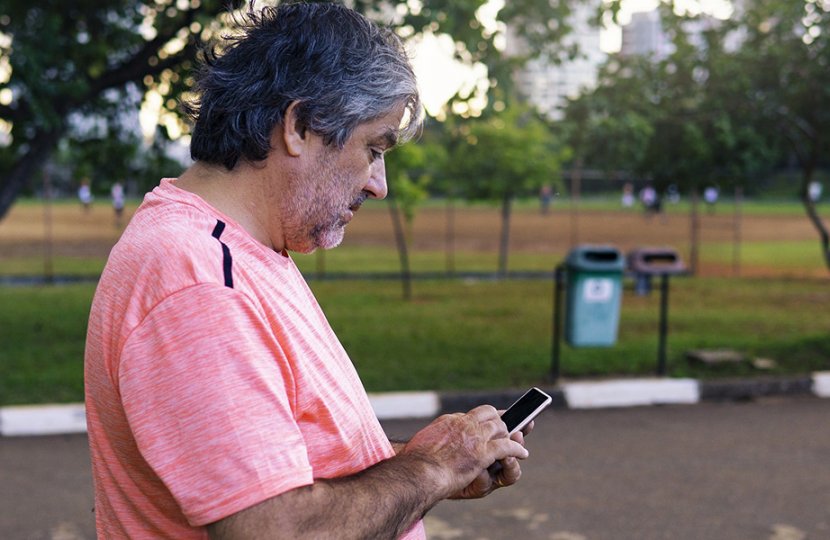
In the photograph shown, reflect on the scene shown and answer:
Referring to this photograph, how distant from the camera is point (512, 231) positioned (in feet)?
108

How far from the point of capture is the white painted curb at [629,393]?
7.72 metres

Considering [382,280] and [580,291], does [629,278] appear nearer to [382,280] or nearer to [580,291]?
[382,280]

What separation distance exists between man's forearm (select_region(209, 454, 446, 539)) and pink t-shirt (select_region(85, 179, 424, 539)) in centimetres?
2

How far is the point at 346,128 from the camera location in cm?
155

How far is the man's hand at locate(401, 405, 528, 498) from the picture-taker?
1577mm

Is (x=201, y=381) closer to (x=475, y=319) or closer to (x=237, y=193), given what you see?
(x=237, y=193)

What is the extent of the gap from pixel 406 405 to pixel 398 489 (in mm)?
5796

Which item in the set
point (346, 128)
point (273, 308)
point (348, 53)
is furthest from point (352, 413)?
point (348, 53)

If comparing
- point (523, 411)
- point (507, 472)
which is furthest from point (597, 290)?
point (507, 472)

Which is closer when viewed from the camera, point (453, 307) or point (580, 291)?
point (580, 291)

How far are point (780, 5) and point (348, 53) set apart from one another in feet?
31.4

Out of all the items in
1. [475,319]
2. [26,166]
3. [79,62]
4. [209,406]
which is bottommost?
[475,319]

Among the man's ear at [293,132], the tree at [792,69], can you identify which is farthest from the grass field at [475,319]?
the man's ear at [293,132]

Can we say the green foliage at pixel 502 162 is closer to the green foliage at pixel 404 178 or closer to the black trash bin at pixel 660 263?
the green foliage at pixel 404 178
